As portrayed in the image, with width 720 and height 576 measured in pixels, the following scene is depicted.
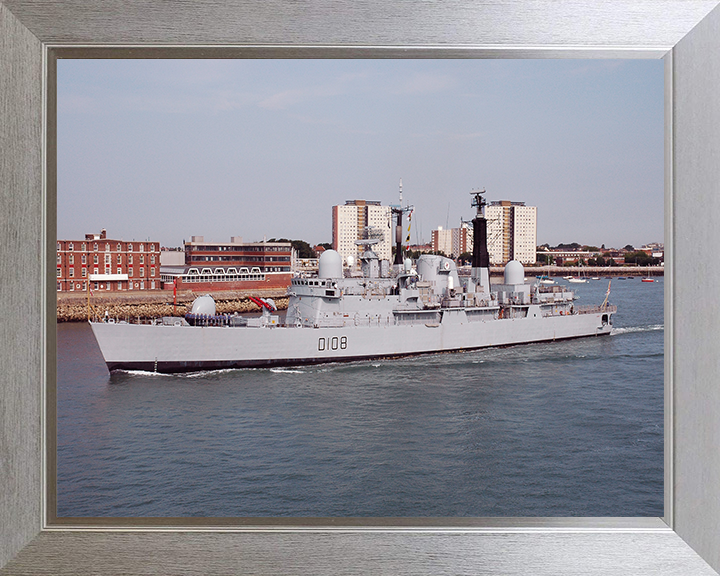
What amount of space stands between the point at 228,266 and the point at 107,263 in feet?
4.79

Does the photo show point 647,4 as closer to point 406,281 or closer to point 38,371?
point 38,371

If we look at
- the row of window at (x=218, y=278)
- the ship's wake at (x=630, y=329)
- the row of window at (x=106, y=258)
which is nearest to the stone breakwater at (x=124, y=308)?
the row of window at (x=218, y=278)

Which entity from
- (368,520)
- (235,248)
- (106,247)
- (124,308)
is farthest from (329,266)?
(368,520)

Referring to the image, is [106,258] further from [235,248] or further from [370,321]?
[370,321]

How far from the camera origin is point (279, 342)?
338 inches

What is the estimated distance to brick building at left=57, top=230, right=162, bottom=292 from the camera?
228 inches

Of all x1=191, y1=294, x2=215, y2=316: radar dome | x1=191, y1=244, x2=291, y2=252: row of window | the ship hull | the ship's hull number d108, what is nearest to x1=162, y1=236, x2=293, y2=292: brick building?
x1=191, y1=244, x2=291, y2=252: row of window

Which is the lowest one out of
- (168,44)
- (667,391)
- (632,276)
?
(667,391)

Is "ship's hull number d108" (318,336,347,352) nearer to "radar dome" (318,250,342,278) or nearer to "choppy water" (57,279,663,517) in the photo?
"choppy water" (57,279,663,517)

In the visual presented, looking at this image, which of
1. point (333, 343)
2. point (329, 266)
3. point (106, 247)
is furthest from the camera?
point (329, 266)

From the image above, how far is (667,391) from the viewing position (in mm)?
2428

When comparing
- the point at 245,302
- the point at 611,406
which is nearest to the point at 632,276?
the point at 611,406

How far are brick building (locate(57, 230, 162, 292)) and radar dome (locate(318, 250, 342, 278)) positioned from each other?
2706mm

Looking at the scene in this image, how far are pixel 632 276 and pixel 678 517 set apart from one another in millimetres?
4534
